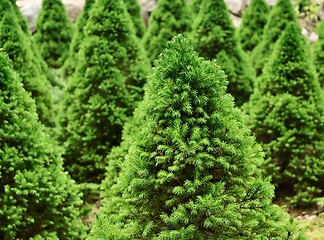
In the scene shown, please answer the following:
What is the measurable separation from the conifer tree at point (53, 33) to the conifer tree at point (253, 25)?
6.91m

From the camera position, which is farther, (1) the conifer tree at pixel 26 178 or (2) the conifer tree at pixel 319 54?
(2) the conifer tree at pixel 319 54

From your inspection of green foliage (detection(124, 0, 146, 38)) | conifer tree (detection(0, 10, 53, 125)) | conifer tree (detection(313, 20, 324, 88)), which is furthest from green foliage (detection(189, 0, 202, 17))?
conifer tree (detection(0, 10, 53, 125))

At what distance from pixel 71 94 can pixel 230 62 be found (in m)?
3.48

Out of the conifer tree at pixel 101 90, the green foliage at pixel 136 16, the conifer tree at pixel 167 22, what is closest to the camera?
the conifer tree at pixel 101 90

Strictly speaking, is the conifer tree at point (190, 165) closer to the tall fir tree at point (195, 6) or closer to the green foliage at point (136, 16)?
the green foliage at point (136, 16)

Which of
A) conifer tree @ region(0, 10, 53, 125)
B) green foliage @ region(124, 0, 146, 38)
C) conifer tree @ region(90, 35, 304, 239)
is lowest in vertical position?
conifer tree @ region(90, 35, 304, 239)

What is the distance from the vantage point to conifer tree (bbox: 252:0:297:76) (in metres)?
12.2

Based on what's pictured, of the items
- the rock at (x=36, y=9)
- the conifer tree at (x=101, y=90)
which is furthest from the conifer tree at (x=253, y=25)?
the rock at (x=36, y=9)

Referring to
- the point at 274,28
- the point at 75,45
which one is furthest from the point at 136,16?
the point at 274,28

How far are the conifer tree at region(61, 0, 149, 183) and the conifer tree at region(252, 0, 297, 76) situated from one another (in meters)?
5.11

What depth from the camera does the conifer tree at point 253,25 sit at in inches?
579

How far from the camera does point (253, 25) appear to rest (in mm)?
14875

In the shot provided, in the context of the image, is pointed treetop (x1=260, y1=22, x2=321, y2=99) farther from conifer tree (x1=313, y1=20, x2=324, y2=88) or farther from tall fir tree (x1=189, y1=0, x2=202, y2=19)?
tall fir tree (x1=189, y1=0, x2=202, y2=19)

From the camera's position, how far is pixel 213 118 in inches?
116
